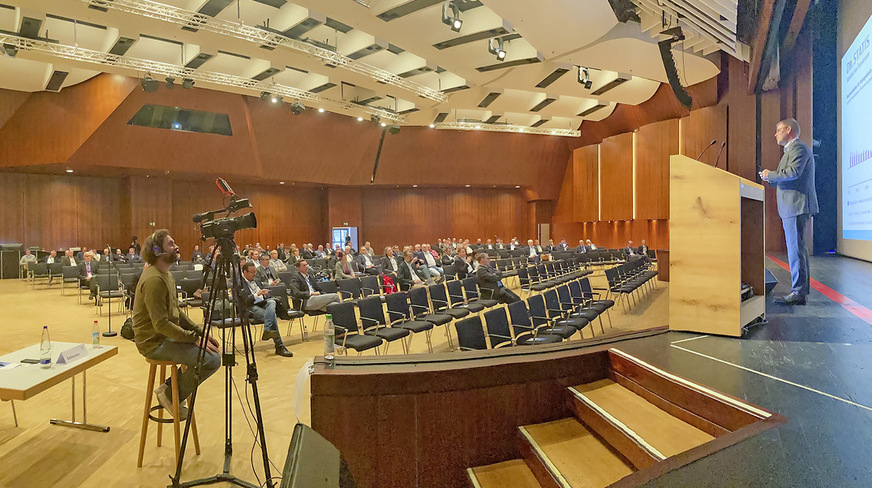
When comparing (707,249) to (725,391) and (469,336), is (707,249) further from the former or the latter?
(469,336)

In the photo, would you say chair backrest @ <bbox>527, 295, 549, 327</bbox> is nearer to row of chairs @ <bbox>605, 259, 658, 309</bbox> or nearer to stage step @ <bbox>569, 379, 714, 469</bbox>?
stage step @ <bbox>569, 379, 714, 469</bbox>

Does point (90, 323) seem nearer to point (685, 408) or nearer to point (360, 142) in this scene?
point (685, 408)

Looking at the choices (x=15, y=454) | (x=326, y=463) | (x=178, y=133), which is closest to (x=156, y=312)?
(x=15, y=454)

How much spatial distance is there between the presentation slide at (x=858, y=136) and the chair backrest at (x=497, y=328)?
4.06m

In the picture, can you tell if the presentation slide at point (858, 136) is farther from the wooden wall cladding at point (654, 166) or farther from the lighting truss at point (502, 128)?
the lighting truss at point (502, 128)

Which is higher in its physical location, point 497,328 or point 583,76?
point 583,76

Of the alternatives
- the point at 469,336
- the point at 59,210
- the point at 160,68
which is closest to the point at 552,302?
the point at 469,336

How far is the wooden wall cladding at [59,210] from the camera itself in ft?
52.0

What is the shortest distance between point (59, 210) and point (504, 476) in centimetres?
2017

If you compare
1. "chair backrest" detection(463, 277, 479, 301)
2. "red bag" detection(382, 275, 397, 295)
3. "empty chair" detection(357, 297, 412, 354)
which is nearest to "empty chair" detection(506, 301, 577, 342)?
"empty chair" detection(357, 297, 412, 354)

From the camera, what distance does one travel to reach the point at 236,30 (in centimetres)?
869

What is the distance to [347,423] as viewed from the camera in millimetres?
2520

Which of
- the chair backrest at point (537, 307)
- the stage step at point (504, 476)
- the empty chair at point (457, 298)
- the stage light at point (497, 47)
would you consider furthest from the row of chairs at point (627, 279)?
the stage step at point (504, 476)

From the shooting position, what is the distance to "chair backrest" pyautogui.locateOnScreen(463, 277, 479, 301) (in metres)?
7.44
